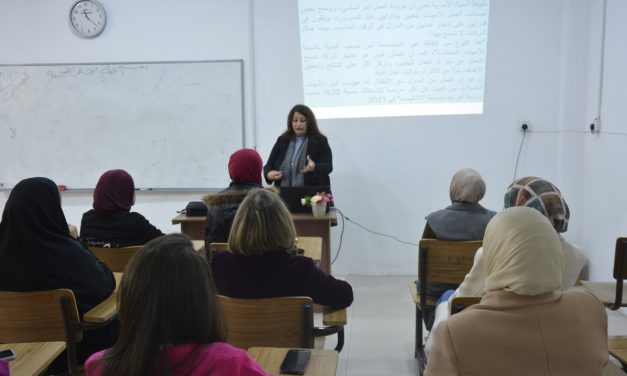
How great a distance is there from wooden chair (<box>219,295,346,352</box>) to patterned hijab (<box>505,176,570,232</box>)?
95cm

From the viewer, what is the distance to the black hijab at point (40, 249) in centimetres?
209

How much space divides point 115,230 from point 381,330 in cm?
186

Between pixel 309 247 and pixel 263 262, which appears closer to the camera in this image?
pixel 263 262

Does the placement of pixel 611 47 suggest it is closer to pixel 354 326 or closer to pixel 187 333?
pixel 354 326

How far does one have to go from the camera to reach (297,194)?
381cm

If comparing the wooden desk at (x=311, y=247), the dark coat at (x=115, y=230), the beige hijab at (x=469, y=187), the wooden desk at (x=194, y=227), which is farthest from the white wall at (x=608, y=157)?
the dark coat at (x=115, y=230)

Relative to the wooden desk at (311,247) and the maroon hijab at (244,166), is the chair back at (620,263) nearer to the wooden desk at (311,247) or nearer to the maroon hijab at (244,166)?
the wooden desk at (311,247)

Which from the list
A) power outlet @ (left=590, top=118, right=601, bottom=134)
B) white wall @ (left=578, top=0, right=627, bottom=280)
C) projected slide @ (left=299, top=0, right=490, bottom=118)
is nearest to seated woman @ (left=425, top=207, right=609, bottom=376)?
white wall @ (left=578, top=0, right=627, bottom=280)

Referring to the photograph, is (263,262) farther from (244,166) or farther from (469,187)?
(469,187)

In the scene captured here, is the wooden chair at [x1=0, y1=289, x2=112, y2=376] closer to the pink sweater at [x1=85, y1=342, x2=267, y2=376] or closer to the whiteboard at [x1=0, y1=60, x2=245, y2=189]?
the pink sweater at [x1=85, y1=342, x2=267, y2=376]

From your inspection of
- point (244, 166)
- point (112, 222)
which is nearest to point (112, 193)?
point (112, 222)

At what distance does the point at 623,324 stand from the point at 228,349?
3.54m

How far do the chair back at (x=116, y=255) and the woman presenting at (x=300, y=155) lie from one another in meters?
1.87

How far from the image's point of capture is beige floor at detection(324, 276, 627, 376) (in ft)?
10.2
